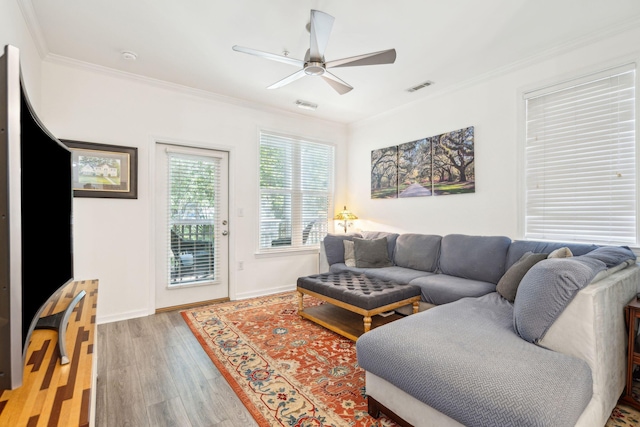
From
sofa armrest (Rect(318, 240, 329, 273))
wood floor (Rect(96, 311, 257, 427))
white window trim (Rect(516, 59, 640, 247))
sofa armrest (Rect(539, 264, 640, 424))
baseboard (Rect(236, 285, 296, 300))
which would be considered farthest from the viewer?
sofa armrest (Rect(318, 240, 329, 273))

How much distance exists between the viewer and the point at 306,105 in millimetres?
4250

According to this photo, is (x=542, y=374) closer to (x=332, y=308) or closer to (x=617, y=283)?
(x=617, y=283)

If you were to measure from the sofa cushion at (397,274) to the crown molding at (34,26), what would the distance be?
12.1ft

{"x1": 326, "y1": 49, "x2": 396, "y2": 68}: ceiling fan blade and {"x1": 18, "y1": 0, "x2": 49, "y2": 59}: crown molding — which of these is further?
{"x1": 326, "y1": 49, "x2": 396, "y2": 68}: ceiling fan blade

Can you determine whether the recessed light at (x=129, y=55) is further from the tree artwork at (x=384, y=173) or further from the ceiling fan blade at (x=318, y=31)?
the tree artwork at (x=384, y=173)

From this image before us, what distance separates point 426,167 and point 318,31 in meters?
2.39

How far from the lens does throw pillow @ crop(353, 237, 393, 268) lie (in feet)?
12.6

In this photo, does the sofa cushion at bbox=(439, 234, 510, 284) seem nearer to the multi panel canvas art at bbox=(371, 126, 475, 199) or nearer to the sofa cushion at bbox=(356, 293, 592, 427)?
the multi panel canvas art at bbox=(371, 126, 475, 199)

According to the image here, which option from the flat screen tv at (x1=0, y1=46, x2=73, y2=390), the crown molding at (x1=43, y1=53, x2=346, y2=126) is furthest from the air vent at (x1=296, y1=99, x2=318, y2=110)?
the flat screen tv at (x1=0, y1=46, x2=73, y2=390)

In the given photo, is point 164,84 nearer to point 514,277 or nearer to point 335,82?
point 335,82

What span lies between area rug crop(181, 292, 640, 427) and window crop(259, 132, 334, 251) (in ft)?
4.30

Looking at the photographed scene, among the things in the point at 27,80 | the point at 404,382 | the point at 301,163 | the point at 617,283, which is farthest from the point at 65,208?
the point at 301,163

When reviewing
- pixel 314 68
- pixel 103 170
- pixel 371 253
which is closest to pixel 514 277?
pixel 371 253

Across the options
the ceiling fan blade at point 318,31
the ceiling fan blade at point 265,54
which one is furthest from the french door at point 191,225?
the ceiling fan blade at point 318,31
